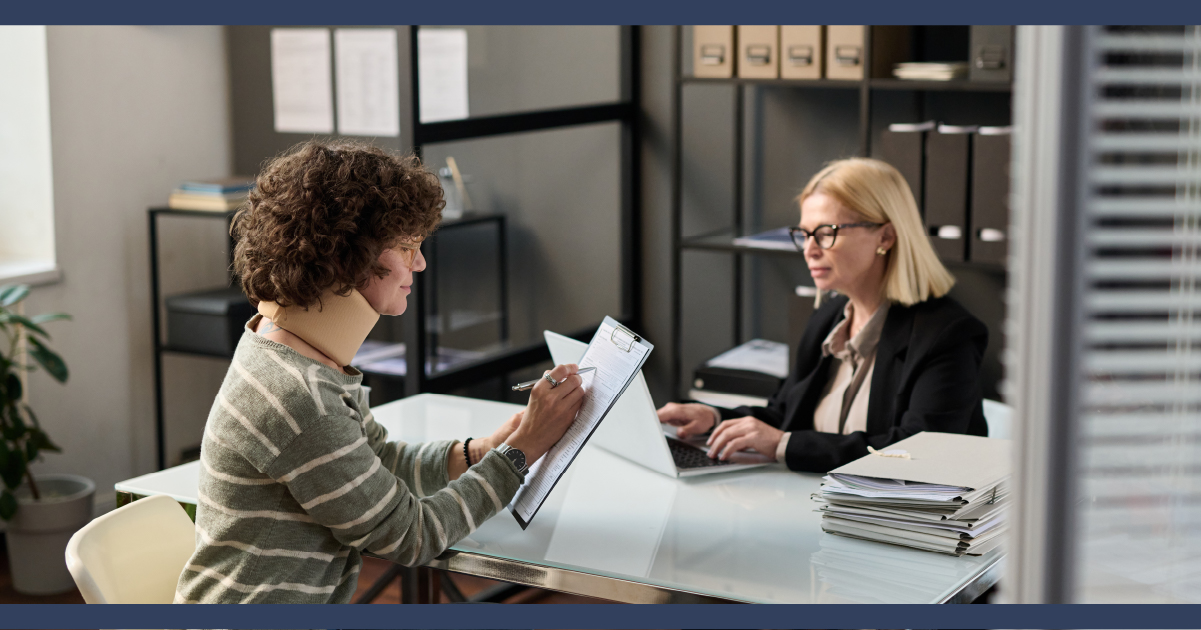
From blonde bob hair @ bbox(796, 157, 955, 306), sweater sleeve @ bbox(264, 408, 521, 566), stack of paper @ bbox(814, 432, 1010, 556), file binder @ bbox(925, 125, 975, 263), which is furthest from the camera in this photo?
file binder @ bbox(925, 125, 975, 263)

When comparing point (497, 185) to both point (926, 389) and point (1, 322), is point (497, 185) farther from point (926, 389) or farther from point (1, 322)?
point (926, 389)

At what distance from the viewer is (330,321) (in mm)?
1452

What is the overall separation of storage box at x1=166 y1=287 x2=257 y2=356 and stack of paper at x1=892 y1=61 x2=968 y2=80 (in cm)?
210

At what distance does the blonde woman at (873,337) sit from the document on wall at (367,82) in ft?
6.71

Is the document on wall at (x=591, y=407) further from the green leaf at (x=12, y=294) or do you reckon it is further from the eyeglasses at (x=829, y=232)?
the green leaf at (x=12, y=294)

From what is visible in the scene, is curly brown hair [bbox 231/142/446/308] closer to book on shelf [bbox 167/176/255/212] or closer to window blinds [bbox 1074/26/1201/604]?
window blinds [bbox 1074/26/1201/604]

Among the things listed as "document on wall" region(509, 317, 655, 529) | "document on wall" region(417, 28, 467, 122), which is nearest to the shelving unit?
"document on wall" region(417, 28, 467, 122)

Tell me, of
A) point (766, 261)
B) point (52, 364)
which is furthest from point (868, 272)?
point (52, 364)

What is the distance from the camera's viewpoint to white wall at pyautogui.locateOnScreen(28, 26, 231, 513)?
3.71 meters

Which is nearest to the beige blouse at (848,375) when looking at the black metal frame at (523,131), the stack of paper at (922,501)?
the stack of paper at (922,501)
